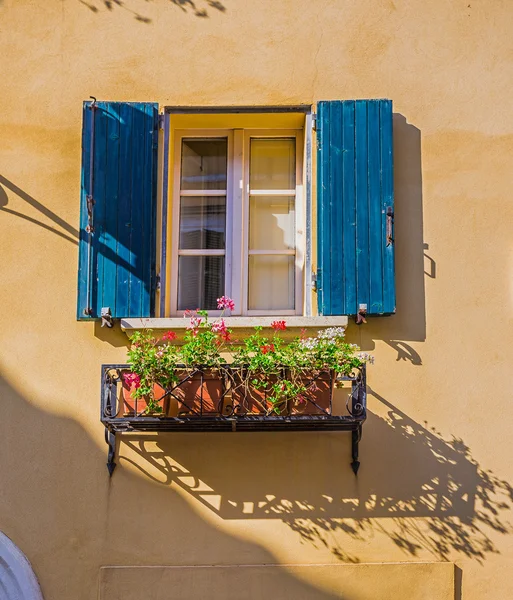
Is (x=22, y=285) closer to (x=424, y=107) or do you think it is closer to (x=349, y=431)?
(x=349, y=431)

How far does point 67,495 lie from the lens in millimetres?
5344

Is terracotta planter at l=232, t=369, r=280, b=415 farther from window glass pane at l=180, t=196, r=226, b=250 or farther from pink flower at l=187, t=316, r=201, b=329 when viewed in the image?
window glass pane at l=180, t=196, r=226, b=250

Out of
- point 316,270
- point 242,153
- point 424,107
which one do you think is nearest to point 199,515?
point 316,270

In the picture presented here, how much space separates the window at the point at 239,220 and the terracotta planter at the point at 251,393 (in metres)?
0.86

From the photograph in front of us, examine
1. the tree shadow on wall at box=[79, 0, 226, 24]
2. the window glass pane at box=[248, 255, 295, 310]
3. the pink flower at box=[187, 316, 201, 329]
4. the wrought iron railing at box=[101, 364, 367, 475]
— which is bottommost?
the wrought iron railing at box=[101, 364, 367, 475]

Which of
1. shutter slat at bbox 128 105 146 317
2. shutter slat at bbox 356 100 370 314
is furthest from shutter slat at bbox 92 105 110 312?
shutter slat at bbox 356 100 370 314

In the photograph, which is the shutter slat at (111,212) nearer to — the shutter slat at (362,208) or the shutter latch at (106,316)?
the shutter latch at (106,316)

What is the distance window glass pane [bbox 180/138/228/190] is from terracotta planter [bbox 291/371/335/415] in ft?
5.17

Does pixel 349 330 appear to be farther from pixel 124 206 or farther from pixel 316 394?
pixel 124 206

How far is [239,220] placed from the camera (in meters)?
5.98

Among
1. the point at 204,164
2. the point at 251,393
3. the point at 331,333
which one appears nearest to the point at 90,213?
the point at 204,164

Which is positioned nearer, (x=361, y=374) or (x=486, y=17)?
(x=361, y=374)

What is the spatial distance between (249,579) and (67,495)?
1081 mm

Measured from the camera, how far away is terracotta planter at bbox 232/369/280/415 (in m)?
5.04
